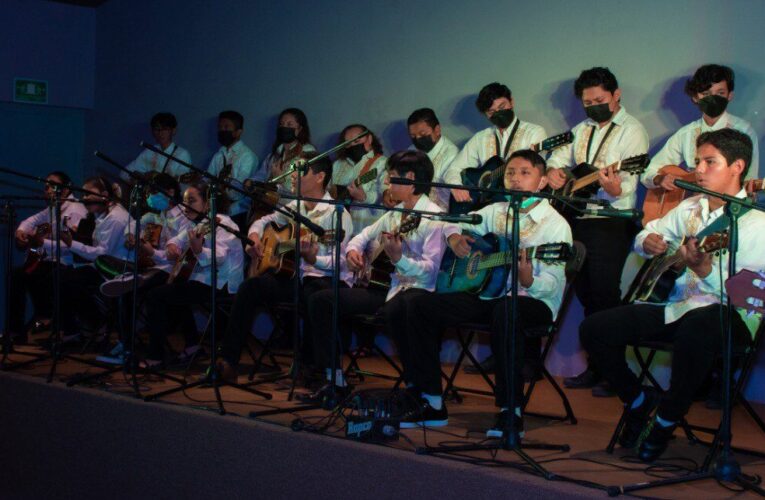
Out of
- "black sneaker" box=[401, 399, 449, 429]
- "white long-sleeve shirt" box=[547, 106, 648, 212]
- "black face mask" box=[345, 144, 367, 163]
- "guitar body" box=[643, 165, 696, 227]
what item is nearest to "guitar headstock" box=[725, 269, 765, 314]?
"black sneaker" box=[401, 399, 449, 429]

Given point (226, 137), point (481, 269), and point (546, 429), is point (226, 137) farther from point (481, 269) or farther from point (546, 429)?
point (546, 429)

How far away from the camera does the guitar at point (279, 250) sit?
221 inches

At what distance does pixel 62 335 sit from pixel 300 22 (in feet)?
10.1

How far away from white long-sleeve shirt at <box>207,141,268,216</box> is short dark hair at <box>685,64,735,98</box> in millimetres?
3475

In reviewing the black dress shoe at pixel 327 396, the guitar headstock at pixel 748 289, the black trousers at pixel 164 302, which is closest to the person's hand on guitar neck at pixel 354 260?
the black dress shoe at pixel 327 396

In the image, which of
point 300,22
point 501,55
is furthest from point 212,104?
point 501,55

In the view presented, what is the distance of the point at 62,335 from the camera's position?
716cm

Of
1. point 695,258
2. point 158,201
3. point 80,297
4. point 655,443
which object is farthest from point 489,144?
point 80,297

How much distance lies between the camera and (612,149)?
5.27 meters

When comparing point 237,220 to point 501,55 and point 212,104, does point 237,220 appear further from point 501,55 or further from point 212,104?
point 501,55

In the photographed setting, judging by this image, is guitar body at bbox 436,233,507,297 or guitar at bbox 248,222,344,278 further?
guitar at bbox 248,222,344,278

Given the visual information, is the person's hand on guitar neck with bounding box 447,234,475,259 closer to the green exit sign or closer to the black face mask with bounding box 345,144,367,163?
the black face mask with bounding box 345,144,367,163

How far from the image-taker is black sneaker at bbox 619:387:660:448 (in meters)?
3.93

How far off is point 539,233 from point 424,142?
6.05 ft
